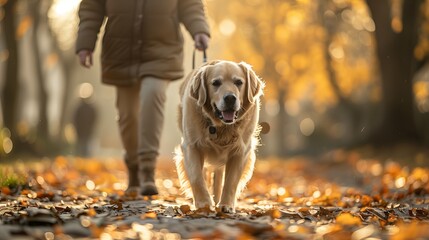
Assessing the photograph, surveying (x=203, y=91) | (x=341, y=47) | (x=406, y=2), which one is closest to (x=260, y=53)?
(x=341, y=47)

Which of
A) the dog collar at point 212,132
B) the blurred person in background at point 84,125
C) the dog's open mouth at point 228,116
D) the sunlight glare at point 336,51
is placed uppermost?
the sunlight glare at point 336,51

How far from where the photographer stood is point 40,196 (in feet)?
20.2

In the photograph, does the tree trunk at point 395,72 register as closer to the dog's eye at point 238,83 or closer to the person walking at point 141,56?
the person walking at point 141,56

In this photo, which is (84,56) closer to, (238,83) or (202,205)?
(238,83)

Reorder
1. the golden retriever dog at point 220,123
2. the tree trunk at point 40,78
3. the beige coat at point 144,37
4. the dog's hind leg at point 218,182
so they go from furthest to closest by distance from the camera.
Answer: the tree trunk at point 40,78 → the beige coat at point 144,37 → the dog's hind leg at point 218,182 → the golden retriever dog at point 220,123

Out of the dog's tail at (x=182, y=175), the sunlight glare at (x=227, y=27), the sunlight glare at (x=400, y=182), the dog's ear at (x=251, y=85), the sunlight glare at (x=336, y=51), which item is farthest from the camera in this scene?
the sunlight glare at (x=227, y=27)

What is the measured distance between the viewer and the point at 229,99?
200 inches

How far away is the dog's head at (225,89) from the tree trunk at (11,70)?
32.5ft

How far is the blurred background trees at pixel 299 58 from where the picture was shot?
14.7m

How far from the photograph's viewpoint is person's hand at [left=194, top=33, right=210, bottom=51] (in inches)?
256

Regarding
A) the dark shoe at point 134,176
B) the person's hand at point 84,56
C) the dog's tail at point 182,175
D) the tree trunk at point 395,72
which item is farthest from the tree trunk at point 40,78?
the dog's tail at point 182,175

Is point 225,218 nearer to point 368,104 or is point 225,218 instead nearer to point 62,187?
point 62,187

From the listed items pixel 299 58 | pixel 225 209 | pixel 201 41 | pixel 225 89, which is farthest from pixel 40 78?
pixel 225 209

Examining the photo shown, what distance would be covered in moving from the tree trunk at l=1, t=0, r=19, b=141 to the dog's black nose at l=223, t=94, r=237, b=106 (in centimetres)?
1027
